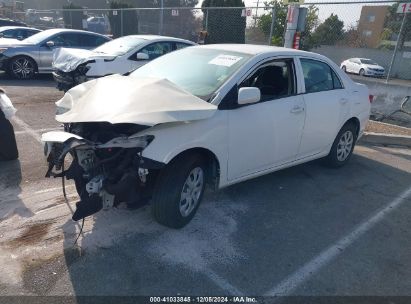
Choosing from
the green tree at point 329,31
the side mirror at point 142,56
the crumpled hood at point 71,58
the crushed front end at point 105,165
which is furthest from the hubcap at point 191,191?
the green tree at point 329,31

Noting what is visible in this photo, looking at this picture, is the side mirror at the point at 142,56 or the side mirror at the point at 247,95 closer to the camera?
the side mirror at the point at 247,95

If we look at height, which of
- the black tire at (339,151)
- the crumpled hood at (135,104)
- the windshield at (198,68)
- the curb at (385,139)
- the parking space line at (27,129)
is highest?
the windshield at (198,68)

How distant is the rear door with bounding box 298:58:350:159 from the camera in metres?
4.91

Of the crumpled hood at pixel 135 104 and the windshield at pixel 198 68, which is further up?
the windshield at pixel 198 68

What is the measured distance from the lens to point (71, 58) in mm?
8648

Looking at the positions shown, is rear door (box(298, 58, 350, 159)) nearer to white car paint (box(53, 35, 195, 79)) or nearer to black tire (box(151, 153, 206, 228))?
black tire (box(151, 153, 206, 228))

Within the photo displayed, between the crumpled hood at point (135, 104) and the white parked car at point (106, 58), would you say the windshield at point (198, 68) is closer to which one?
the crumpled hood at point (135, 104)

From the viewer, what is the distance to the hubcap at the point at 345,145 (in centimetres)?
575

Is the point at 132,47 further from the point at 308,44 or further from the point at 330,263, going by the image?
A: the point at 308,44

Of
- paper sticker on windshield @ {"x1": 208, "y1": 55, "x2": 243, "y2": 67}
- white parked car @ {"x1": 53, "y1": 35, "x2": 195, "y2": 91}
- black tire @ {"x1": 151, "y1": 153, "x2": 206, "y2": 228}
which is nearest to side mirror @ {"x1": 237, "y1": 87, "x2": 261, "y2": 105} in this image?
paper sticker on windshield @ {"x1": 208, "y1": 55, "x2": 243, "y2": 67}

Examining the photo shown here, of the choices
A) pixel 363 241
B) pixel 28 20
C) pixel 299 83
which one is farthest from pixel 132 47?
pixel 28 20

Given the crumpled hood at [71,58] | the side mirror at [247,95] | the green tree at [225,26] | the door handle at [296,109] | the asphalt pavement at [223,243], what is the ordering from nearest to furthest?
the asphalt pavement at [223,243] → the side mirror at [247,95] → the door handle at [296,109] → the crumpled hood at [71,58] → the green tree at [225,26]

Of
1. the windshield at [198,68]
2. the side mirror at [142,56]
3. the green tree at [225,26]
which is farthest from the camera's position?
the green tree at [225,26]

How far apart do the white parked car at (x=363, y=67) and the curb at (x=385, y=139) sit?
22018 mm
